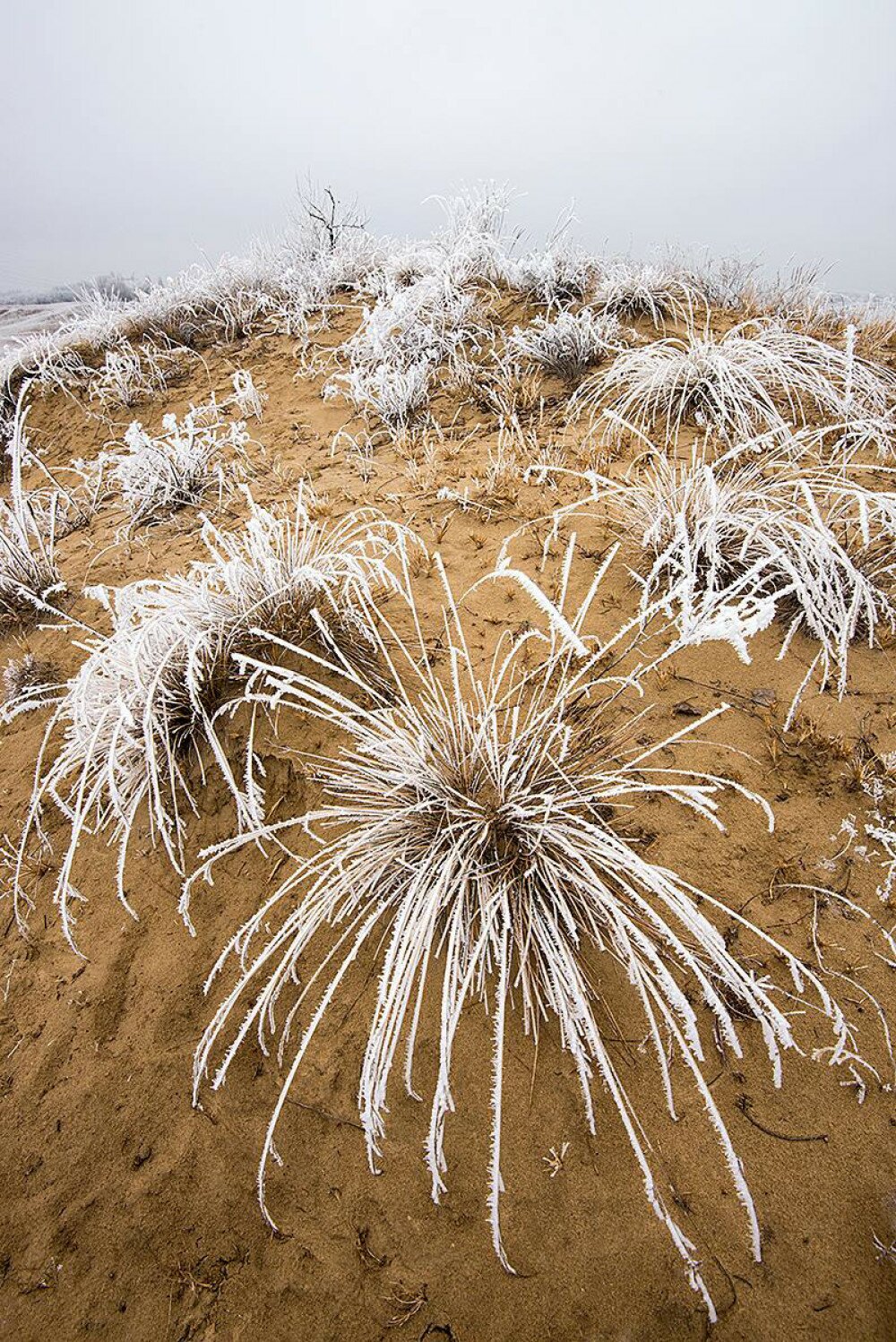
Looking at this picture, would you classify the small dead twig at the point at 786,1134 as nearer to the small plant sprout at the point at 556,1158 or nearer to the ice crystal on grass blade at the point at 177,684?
the small plant sprout at the point at 556,1158

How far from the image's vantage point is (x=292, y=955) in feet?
4.28

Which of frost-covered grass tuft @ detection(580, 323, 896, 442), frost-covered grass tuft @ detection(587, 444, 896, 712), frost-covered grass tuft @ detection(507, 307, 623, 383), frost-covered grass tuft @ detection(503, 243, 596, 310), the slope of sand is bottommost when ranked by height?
the slope of sand

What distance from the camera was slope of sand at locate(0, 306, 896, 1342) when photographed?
1.07 metres

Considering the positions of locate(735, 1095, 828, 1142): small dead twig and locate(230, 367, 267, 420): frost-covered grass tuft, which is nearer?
locate(735, 1095, 828, 1142): small dead twig

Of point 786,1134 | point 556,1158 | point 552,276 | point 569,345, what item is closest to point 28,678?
point 556,1158

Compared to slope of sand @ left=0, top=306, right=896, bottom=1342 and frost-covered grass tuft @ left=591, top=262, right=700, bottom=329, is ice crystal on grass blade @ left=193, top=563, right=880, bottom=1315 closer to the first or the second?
slope of sand @ left=0, top=306, right=896, bottom=1342

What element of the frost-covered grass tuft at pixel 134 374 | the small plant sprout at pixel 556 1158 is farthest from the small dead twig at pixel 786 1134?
the frost-covered grass tuft at pixel 134 374

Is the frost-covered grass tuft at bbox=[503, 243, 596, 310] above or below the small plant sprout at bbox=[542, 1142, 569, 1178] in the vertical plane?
above

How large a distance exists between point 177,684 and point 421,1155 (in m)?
1.39

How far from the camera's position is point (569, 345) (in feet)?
13.1

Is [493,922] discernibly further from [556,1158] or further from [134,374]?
[134,374]

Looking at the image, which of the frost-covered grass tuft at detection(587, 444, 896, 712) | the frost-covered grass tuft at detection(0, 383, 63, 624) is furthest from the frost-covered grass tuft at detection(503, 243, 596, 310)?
the frost-covered grass tuft at detection(0, 383, 63, 624)

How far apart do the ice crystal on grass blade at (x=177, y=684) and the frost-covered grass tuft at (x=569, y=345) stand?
8.55 ft

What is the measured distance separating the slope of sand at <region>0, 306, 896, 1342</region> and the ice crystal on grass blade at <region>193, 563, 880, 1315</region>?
0.15 feet
